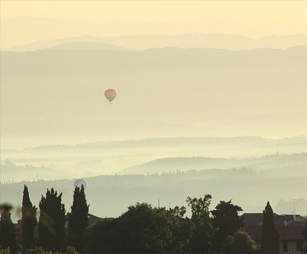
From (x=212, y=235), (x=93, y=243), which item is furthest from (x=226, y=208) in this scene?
(x=93, y=243)

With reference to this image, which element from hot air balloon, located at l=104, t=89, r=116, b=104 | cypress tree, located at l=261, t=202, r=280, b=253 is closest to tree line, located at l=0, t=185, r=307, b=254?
cypress tree, located at l=261, t=202, r=280, b=253

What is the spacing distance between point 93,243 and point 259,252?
23.5 metres

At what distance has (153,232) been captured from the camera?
86.5 metres

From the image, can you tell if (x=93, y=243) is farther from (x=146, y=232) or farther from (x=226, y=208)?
(x=226, y=208)

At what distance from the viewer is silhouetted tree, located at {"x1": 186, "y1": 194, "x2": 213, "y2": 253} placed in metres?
86.4

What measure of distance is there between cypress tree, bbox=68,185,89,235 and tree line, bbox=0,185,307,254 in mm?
2546

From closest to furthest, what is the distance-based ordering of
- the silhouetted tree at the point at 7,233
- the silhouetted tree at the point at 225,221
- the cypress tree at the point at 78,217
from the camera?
the silhouetted tree at the point at 225,221, the silhouetted tree at the point at 7,233, the cypress tree at the point at 78,217

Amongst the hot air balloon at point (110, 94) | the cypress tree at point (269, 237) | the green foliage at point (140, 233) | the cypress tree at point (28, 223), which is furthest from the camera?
the hot air balloon at point (110, 94)

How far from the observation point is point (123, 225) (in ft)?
293

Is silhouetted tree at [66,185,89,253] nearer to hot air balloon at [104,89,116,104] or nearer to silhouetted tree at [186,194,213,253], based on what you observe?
silhouetted tree at [186,194,213,253]

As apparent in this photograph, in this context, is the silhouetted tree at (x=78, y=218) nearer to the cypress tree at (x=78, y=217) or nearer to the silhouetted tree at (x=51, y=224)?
the cypress tree at (x=78, y=217)

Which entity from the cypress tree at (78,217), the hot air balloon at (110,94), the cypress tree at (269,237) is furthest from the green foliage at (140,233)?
the hot air balloon at (110,94)

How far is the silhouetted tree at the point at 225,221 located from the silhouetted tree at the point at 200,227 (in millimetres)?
4157

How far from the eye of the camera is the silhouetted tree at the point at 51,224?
98812 mm
